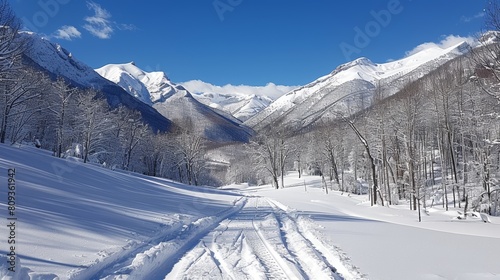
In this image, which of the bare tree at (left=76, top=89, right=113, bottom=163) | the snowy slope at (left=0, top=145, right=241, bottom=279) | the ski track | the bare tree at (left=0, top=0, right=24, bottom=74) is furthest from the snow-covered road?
the bare tree at (left=76, top=89, right=113, bottom=163)

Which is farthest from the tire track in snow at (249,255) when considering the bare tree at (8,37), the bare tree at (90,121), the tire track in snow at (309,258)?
the bare tree at (90,121)

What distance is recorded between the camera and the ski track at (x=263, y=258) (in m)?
5.87

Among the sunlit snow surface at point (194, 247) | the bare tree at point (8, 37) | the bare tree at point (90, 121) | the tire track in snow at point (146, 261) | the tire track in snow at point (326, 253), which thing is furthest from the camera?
the bare tree at point (90, 121)

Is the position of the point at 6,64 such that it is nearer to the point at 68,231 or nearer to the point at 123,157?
the point at 68,231

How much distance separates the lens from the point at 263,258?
274 inches

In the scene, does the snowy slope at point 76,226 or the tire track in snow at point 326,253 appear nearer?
the snowy slope at point 76,226

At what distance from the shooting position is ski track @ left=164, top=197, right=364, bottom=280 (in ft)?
19.2

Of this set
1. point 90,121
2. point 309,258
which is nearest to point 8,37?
point 309,258

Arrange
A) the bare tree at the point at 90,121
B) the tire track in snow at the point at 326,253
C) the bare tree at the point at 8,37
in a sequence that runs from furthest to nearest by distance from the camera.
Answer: the bare tree at the point at 90,121
the bare tree at the point at 8,37
the tire track in snow at the point at 326,253

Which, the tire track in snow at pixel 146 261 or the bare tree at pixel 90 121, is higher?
the bare tree at pixel 90 121

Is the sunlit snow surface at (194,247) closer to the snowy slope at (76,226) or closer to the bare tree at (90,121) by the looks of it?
the snowy slope at (76,226)

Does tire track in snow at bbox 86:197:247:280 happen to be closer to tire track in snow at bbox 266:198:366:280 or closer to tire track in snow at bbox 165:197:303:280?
tire track in snow at bbox 165:197:303:280

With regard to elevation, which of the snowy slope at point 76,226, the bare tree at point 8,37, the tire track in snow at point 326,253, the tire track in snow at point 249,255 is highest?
the bare tree at point 8,37

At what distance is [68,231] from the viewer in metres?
7.27
